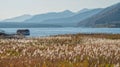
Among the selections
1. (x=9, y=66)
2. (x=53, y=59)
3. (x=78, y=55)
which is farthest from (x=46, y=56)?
(x=9, y=66)

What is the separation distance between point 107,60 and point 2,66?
4.44 metres

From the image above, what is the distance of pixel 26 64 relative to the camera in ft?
38.8

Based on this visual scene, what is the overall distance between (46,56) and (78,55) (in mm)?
1520

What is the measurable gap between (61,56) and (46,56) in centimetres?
82

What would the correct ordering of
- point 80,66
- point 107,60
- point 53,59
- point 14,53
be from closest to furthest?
point 80,66 < point 53,59 < point 107,60 < point 14,53

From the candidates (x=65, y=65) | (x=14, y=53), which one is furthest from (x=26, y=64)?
(x=14, y=53)

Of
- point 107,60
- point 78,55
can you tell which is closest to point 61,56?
point 78,55

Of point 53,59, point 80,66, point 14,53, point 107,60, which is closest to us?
point 80,66

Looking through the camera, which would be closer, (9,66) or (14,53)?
(9,66)

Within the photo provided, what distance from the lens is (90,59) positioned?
46.4 feet

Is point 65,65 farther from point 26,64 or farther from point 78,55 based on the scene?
point 78,55

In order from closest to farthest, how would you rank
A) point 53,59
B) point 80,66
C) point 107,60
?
1. point 80,66
2. point 53,59
3. point 107,60

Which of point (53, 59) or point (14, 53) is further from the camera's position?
point (14, 53)

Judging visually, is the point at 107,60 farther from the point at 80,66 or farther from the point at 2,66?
the point at 2,66
